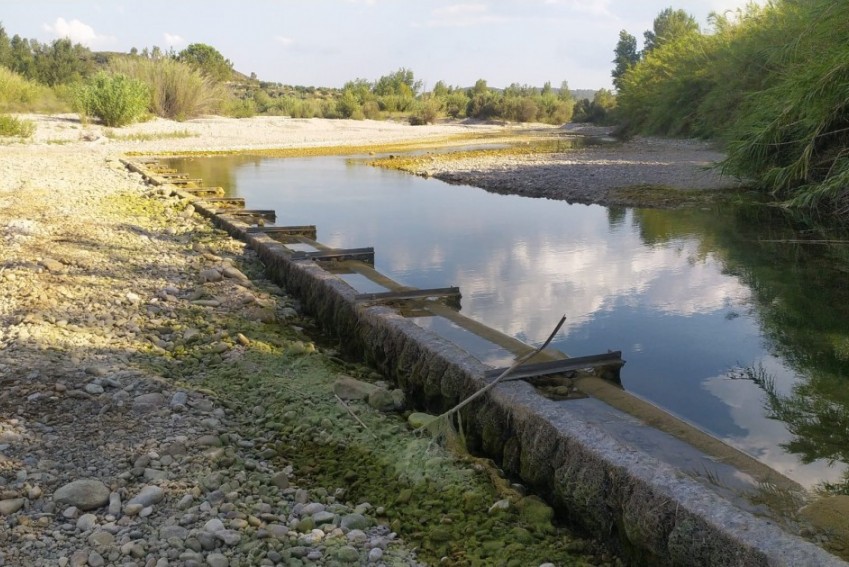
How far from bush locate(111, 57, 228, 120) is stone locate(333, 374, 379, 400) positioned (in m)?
30.8

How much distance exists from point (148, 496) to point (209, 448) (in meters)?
0.49

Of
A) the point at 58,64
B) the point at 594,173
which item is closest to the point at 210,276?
the point at 594,173

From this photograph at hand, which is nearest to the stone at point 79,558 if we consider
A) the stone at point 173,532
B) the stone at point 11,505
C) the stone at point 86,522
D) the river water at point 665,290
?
the stone at point 86,522

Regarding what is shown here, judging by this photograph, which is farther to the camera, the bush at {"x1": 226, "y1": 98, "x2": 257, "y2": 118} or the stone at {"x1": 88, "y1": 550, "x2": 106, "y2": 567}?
the bush at {"x1": 226, "y1": 98, "x2": 257, "y2": 118}

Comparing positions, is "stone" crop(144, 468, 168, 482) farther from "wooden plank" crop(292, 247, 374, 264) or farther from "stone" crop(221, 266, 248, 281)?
"wooden plank" crop(292, 247, 374, 264)

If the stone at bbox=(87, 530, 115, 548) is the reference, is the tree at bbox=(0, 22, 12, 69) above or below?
above

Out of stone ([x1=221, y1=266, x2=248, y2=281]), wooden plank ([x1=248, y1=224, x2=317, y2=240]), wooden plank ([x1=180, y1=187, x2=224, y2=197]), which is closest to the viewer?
stone ([x1=221, y1=266, x2=248, y2=281])

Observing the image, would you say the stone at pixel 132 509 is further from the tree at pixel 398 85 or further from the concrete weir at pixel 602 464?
the tree at pixel 398 85

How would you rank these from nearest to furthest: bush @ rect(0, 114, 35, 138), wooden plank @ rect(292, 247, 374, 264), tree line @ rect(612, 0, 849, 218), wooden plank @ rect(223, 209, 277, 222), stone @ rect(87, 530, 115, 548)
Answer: stone @ rect(87, 530, 115, 548) < wooden plank @ rect(292, 247, 374, 264) < tree line @ rect(612, 0, 849, 218) < wooden plank @ rect(223, 209, 277, 222) < bush @ rect(0, 114, 35, 138)

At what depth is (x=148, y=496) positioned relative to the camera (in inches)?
117

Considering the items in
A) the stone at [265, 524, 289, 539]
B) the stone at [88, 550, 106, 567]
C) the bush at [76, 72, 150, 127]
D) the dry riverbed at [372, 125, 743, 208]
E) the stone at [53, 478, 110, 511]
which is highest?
the bush at [76, 72, 150, 127]

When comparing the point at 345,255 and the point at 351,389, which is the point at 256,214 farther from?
the point at 351,389

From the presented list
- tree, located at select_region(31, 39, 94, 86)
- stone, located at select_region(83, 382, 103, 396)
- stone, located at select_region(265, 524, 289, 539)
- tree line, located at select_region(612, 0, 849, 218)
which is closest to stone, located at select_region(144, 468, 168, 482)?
stone, located at select_region(265, 524, 289, 539)

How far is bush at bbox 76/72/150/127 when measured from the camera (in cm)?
2789
